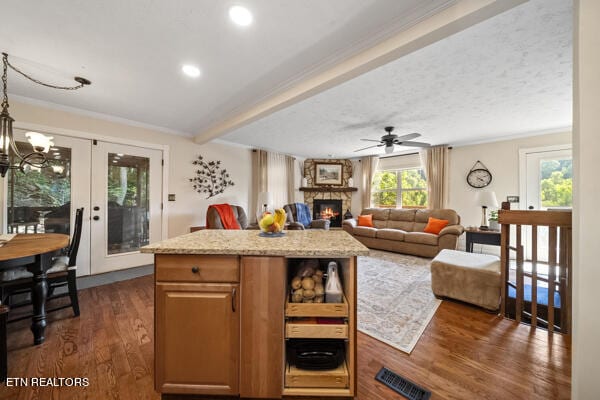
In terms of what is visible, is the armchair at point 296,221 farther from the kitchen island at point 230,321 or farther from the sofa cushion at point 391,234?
the kitchen island at point 230,321

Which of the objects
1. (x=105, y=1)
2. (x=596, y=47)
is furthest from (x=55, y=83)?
(x=596, y=47)

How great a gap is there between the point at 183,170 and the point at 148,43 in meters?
2.45

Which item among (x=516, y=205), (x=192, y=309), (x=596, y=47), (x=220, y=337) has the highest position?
(x=596, y=47)

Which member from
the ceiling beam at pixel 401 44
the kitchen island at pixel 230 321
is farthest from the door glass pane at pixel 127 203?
the kitchen island at pixel 230 321

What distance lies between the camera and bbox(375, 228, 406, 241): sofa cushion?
13.8ft

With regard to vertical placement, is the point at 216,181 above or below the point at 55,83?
below

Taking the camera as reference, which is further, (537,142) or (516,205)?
(516,205)

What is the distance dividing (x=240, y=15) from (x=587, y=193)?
2060 millimetres

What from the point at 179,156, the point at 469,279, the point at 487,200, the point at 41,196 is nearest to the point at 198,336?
the point at 469,279

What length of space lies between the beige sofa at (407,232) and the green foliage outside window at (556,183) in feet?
4.37

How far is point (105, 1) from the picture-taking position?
49.5 inches

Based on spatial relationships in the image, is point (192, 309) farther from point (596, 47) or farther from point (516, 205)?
point (516, 205)

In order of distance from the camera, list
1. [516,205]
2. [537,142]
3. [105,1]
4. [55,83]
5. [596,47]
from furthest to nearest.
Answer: [516,205], [537,142], [55,83], [105,1], [596,47]

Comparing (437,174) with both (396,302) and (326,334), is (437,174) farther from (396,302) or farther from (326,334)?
(326,334)
